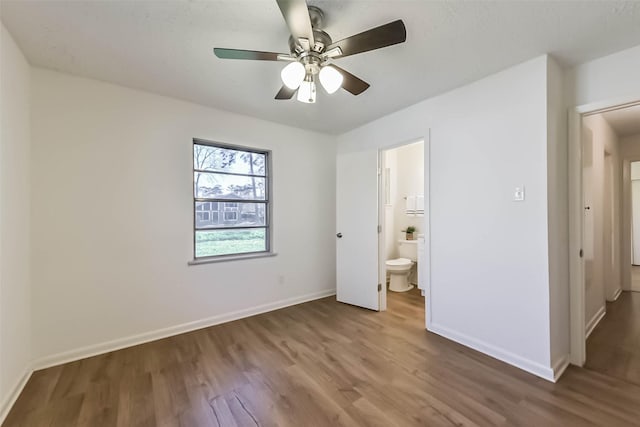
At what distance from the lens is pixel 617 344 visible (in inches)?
92.0

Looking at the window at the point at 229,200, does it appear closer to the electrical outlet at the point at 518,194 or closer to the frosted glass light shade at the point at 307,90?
the frosted glass light shade at the point at 307,90

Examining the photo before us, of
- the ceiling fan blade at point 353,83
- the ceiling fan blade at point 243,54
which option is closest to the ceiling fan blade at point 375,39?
the ceiling fan blade at point 353,83

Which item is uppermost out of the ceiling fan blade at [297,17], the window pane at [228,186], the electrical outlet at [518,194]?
the ceiling fan blade at [297,17]

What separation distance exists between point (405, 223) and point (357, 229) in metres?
1.52

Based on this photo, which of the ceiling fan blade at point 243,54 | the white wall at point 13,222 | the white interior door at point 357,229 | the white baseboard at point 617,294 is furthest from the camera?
the white baseboard at point 617,294

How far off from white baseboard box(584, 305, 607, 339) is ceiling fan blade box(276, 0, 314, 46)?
11.3 feet

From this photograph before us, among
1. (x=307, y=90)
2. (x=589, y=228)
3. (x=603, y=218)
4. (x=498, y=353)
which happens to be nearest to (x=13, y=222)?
(x=307, y=90)

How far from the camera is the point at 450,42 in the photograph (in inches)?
69.5

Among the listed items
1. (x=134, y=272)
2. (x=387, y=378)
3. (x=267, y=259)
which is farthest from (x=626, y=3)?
(x=134, y=272)

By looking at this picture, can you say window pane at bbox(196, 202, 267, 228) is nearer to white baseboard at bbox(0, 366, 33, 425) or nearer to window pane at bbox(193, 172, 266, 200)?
window pane at bbox(193, 172, 266, 200)

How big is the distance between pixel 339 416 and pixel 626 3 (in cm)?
277

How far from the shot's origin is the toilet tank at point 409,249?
13.5 ft

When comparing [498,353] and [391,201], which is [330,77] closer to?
[498,353]

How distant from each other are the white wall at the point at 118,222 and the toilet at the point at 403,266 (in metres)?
1.85
